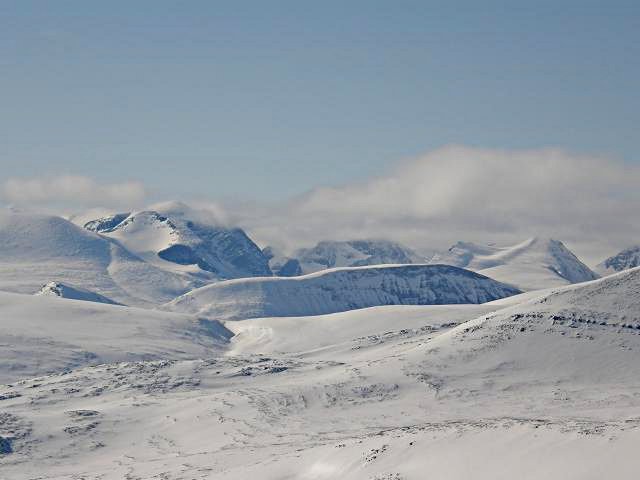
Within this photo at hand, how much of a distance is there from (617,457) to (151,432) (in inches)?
4101

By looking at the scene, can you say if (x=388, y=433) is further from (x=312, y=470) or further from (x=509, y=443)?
(x=509, y=443)

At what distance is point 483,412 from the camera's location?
186250 mm

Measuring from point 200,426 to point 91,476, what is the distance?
127 ft

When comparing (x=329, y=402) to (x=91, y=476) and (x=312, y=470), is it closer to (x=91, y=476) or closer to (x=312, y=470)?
(x=91, y=476)

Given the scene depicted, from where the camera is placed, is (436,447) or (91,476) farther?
(91,476)

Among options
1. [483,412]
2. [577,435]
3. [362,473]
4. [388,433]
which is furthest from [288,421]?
[577,435]

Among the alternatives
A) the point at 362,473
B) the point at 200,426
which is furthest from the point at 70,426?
the point at 362,473

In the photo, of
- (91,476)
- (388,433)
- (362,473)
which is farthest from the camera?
(91,476)

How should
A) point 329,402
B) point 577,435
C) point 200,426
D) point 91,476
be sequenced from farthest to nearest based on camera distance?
point 329,402 → point 200,426 → point 91,476 → point 577,435

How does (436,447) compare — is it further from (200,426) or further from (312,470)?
(200,426)

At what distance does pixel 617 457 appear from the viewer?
9194cm

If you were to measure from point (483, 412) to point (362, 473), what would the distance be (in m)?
84.5

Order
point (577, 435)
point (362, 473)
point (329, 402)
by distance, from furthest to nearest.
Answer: point (329, 402), point (362, 473), point (577, 435)

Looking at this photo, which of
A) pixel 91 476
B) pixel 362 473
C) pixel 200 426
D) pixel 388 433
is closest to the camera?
pixel 362 473
